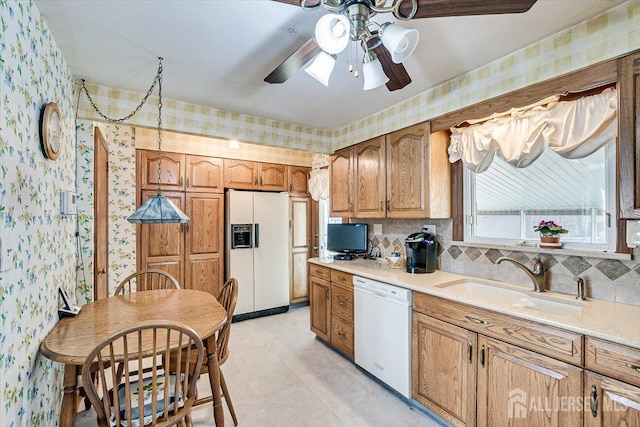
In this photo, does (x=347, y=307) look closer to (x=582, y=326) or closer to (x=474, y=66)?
(x=582, y=326)

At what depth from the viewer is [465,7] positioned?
1.11 meters

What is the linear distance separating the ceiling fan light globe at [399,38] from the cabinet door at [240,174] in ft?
10.4

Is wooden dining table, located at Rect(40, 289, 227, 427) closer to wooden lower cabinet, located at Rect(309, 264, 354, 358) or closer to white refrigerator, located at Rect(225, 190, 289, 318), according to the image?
wooden lower cabinet, located at Rect(309, 264, 354, 358)

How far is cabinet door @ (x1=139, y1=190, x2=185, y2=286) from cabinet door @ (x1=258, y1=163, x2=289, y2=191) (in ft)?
3.52

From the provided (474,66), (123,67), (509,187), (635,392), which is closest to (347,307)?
(509,187)

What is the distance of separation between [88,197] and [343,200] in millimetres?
2328

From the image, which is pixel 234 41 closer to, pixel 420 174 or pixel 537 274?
pixel 420 174

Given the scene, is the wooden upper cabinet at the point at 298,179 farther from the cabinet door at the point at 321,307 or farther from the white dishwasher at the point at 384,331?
the white dishwasher at the point at 384,331

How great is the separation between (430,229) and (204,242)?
8.92 ft

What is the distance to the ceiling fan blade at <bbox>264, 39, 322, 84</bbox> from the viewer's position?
4.76 ft

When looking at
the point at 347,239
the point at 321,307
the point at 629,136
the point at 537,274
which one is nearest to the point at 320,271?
the point at 321,307

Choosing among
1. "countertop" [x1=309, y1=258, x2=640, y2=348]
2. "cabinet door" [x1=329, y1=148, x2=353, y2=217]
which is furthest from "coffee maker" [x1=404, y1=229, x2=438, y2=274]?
"cabinet door" [x1=329, y1=148, x2=353, y2=217]

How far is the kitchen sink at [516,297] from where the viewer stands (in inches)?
70.8

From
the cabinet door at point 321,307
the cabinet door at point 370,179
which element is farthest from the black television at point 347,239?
the cabinet door at point 321,307
